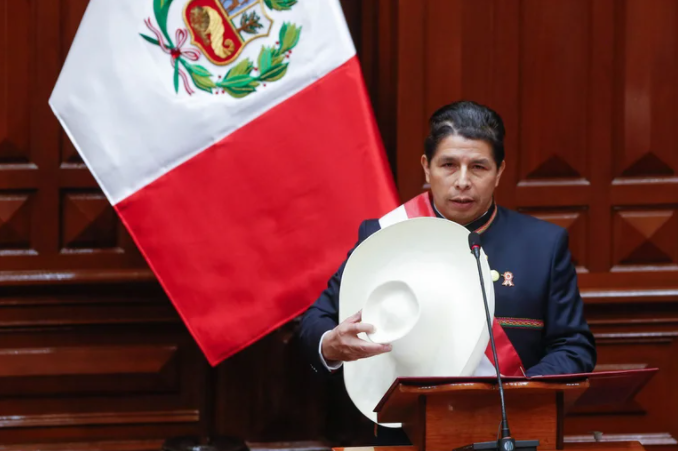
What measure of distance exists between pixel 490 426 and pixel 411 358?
0.22 metres

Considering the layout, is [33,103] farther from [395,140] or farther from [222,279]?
[395,140]

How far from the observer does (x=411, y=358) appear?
183 cm

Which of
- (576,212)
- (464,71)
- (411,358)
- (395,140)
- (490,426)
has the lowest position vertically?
(490,426)

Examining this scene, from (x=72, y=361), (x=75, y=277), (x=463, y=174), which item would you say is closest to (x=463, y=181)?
(x=463, y=174)

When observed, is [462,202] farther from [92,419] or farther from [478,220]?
[92,419]

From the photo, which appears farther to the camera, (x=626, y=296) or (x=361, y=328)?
(x=626, y=296)

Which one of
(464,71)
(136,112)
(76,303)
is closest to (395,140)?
(464,71)

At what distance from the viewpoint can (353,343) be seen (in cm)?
177

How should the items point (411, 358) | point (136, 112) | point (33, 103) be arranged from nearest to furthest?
point (411, 358) → point (136, 112) → point (33, 103)

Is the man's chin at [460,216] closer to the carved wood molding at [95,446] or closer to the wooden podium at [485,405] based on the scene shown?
the wooden podium at [485,405]

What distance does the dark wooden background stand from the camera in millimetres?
2996

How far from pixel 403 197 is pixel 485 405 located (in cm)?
139

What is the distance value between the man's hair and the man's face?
1 centimetres

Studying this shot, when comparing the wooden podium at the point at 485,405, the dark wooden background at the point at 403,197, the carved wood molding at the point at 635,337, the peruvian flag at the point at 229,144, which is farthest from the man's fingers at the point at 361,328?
the carved wood molding at the point at 635,337
